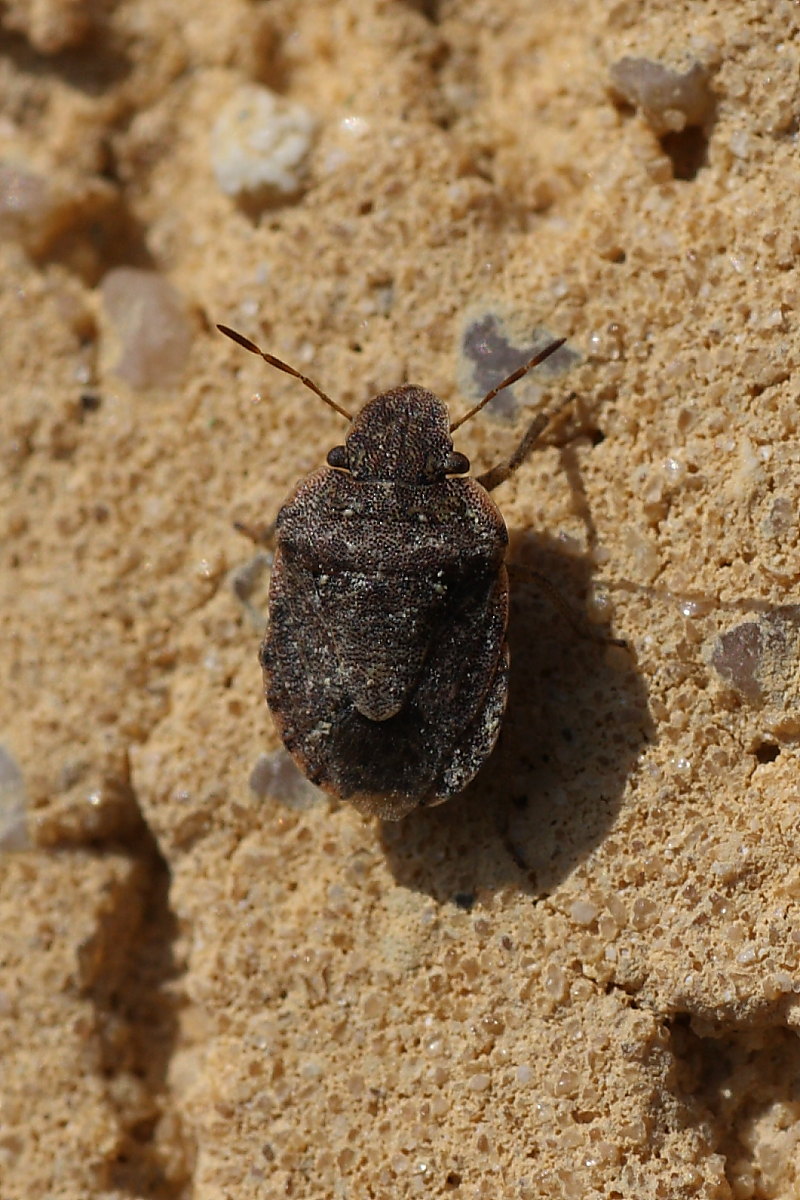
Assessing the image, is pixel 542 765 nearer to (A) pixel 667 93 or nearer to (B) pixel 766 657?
(B) pixel 766 657

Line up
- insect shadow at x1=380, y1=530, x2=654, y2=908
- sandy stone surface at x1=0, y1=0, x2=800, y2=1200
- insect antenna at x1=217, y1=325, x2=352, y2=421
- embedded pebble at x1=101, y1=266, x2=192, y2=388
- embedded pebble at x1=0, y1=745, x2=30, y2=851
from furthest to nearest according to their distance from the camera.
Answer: embedded pebble at x1=101, y1=266, x2=192, y2=388 < embedded pebble at x1=0, y1=745, x2=30, y2=851 < insect antenna at x1=217, y1=325, x2=352, y2=421 < insect shadow at x1=380, y1=530, x2=654, y2=908 < sandy stone surface at x1=0, y1=0, x2=800, y2=1200

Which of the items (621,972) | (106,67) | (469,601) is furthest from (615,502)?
(106,67)

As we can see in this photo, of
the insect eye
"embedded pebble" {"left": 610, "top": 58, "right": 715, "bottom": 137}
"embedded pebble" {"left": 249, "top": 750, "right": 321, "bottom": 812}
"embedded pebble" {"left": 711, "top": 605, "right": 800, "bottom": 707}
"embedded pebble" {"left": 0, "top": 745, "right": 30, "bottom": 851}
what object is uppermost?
"embedded pebble" {"left": 610, "top": 58, "right": 715, "bottom": 137}

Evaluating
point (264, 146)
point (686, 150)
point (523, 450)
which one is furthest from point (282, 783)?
point (686, 150)

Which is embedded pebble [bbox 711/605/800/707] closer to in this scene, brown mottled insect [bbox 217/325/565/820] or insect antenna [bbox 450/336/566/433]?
brown mottled insect [bbox 217/325/565/820]

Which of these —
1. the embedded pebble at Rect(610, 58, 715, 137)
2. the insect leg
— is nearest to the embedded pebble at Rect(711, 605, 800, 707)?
the insect leg
